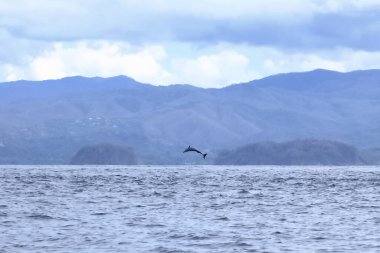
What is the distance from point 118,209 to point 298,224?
21329 millimetres

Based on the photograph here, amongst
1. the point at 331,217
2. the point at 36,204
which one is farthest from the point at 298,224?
the point at 36,204

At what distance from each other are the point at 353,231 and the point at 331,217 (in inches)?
507

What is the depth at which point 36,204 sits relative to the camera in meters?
94.4

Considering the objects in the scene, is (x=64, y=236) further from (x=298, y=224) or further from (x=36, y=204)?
(x=36, y=204)

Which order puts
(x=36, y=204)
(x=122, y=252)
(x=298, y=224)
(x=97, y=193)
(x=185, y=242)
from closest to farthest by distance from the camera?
1. (x=122, y=252)
2. (x=185, y=242)
3. (x=298, y=224)
4. (x=36, y=204)
5. (x=97, y=193)

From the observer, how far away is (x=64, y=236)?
6362 centimetres

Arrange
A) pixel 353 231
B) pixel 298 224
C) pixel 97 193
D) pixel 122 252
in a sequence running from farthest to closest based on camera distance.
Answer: pixel 97 193 → pixel 298 224 → pixel 353 231 → pixel 122 252

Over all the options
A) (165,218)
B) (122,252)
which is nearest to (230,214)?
(165,218)

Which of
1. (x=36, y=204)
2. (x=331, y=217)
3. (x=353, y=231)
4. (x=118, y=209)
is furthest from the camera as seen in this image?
(x=36, y=204)

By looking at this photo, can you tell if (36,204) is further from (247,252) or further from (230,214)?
(247,252)

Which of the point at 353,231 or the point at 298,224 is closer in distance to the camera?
the point at 353,231

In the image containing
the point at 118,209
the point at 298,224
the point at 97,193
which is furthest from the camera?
the point at 97,193

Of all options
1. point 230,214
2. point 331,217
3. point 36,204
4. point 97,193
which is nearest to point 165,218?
point 230,214

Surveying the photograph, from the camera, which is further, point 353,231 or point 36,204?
point 36,204
